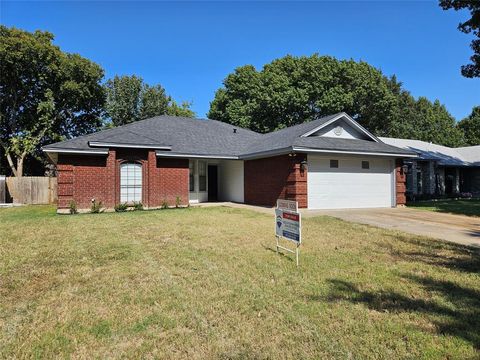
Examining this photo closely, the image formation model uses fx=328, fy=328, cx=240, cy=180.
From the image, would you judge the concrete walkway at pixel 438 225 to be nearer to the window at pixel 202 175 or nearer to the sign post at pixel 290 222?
the sign post at pixel 290 222

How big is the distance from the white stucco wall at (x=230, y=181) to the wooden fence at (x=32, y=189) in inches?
429

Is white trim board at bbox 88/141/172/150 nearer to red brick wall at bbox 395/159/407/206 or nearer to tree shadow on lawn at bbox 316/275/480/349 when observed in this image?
red brick wall at bbox 395/159/407/206

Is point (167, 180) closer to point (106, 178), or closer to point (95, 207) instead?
point (106, 178)

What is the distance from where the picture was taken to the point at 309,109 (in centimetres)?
3312

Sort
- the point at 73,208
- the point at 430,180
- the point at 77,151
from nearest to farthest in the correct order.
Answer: the point at 73,208 → the point at 77,151 → the point at 430,180

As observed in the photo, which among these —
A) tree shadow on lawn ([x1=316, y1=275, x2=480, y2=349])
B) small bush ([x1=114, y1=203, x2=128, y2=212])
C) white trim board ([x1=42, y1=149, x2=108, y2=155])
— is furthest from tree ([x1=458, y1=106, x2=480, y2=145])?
tree shadow on lawn ([x1=316, y1=275, x2=480, y2=349])

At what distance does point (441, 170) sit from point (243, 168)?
60.0 ft

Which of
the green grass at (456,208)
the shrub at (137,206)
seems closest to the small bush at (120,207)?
the shrub at (137,206)

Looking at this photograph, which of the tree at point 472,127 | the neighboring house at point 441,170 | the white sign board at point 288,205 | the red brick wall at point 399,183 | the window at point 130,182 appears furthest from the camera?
the tree at point 472,127

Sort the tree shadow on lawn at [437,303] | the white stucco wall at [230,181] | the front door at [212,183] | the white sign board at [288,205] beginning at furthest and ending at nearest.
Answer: the front door at [212,183] < the white stucco wall at [230,181] < the white sign board at [288,205] < the tree shadow on lawn at [437,303]

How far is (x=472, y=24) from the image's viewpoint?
14.4 meters

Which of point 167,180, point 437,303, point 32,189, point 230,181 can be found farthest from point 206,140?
point 437,303

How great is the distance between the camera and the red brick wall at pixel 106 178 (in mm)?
14617

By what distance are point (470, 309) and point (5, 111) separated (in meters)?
33.0
